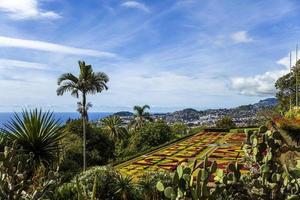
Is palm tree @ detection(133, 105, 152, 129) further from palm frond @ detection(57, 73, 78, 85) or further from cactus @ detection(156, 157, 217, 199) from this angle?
cactus @ detection(156, 157, 217, 199)

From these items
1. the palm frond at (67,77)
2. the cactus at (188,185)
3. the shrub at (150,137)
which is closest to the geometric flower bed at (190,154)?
the shrub at (150,137)

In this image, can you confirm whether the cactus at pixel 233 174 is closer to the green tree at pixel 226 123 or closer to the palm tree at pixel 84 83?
the palm tree at pixel 84 83

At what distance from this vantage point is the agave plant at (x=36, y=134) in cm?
1273

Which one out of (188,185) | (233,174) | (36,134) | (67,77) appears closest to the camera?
(188,185)

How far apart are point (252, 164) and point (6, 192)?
460 centimetres

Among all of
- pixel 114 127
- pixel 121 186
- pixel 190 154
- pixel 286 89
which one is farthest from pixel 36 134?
pixel 286 89

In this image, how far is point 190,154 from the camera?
3612 cm

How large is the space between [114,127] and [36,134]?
1692 inches

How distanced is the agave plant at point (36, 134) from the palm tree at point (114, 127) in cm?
4173

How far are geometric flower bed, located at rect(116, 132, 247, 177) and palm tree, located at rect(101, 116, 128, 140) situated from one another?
1047cm

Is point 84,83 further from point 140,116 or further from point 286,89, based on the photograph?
point 286,89

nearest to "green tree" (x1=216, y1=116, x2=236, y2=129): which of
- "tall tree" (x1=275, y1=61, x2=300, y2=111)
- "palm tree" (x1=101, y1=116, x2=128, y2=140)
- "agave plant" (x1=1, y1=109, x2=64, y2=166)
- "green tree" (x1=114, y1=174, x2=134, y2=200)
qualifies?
"tall tree" (x1=275, y1=61, x2=300, y2=111)

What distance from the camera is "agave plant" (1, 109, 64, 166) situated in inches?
501

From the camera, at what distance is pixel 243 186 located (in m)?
7.14
